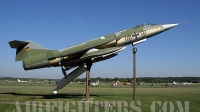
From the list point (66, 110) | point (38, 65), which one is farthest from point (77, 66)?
point (66, 110)

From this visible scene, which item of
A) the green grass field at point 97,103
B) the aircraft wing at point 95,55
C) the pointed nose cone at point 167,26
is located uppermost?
the pointed nose cone at point 167,26

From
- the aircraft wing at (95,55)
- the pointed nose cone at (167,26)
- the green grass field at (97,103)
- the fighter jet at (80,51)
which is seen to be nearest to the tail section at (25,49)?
the fighter jet at (80,51)

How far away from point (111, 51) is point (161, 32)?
594 cm

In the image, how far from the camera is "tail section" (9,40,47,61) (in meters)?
20.6

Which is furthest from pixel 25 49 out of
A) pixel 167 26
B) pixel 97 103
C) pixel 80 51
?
pixel 167 26

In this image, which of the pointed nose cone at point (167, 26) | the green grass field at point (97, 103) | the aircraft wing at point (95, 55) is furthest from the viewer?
the pointed nose cone at point (167, 26)

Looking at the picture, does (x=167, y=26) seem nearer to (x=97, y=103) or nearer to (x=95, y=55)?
(x=95, y=55)

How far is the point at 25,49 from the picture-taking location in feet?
68.4

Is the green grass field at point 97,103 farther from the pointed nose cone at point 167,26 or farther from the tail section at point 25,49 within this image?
the pointed nose cone at point 167,26

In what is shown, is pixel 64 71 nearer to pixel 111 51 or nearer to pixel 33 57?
pixel 33 57

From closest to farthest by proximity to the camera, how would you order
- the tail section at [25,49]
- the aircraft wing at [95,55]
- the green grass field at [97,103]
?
the green grass field at [97,103]
the aircraft wing at [95,55]
the tail section at [25,49]

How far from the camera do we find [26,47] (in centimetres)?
→ 2095

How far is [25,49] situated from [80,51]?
19.6ft

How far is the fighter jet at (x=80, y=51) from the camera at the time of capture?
62.2 feet
